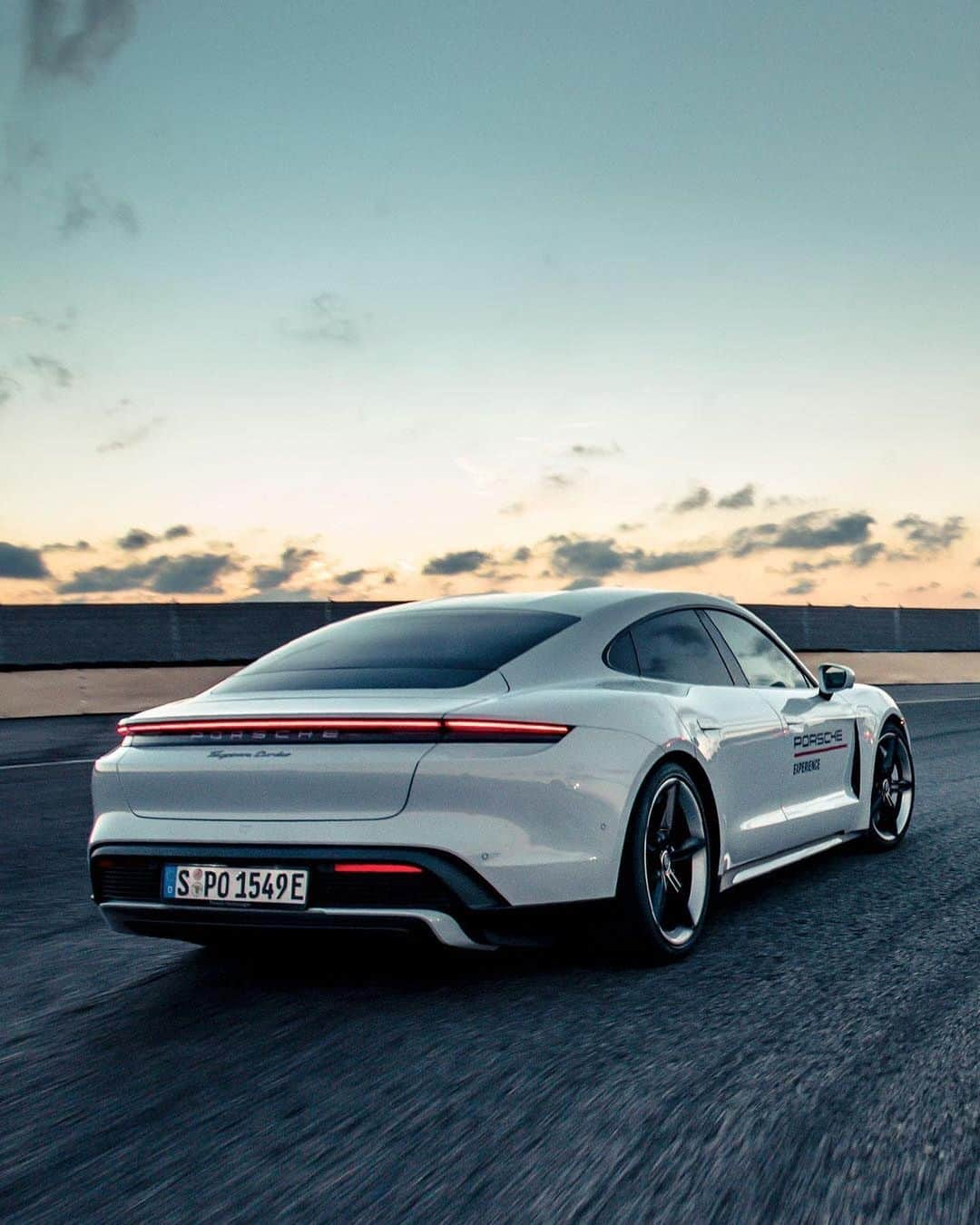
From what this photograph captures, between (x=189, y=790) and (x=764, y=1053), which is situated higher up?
(x=189, y=790)

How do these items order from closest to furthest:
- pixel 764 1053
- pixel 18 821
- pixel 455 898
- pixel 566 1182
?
1. pixel 566 1182
2. pixel 764 1053
3. pixel 455 898
4. pixel 18 821

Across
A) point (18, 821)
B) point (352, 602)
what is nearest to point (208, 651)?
point (352, 602)

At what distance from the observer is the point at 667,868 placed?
16.8 feet

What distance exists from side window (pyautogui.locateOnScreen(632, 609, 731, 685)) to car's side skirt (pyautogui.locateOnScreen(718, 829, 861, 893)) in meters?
0.77

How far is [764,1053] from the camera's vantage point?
389cm

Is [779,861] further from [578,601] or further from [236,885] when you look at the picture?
[236,885]

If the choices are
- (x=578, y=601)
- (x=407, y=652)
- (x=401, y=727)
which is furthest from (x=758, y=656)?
(x=401, y=727)

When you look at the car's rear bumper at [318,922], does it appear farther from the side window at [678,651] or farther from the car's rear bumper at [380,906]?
the side window at [678,651]

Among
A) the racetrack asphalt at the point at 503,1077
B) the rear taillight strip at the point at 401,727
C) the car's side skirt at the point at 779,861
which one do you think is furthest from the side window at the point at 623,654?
the racetrack asphalt at the point at 503,1077

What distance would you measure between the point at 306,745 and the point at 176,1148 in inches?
59.8

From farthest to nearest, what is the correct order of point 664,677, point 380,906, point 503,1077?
point 664,677 < point 380,906 < point 503,1077

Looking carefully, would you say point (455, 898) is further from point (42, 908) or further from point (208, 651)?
point (208, 651)

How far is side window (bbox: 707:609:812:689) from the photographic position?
6.38 m

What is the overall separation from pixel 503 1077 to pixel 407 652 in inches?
73.0
